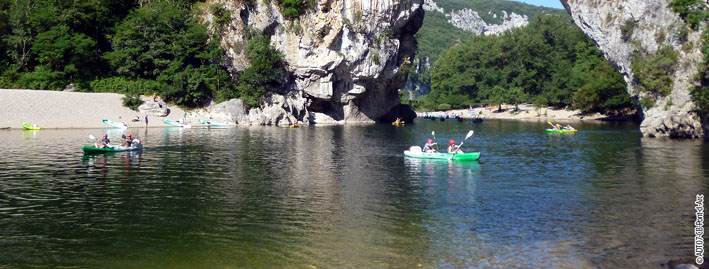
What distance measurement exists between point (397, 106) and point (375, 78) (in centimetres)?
1773

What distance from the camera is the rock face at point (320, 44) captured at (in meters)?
86.7

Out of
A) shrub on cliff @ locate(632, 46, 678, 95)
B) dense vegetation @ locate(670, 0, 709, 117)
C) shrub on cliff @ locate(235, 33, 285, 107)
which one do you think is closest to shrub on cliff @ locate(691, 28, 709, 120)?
dense vegetation @ locate(670, 0, 709, 117)

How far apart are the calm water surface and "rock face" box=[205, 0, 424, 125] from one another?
154 ft

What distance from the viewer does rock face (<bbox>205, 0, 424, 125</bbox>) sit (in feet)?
284

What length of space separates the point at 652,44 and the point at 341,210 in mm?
49419

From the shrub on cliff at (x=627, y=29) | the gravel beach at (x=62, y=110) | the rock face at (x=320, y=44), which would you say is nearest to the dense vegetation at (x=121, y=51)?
the rock face at (x=320, y=44)

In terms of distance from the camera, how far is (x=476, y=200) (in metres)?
24.8

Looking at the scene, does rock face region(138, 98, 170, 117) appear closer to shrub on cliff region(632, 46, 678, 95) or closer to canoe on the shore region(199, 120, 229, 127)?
canoe on the shore region(199, 120, 229, 127)

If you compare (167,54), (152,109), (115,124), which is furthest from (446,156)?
(167,54)

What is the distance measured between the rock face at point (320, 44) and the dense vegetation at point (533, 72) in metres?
37.5

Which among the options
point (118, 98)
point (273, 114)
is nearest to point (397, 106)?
point (273, 114)

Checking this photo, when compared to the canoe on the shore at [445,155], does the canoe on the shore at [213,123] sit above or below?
above

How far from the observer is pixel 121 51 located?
80.3m

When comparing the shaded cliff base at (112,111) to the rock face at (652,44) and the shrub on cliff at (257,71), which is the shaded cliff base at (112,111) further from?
the rock face at (652,44)
